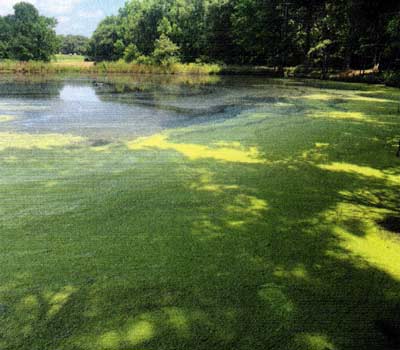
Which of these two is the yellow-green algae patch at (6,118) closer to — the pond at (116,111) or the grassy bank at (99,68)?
the pond at (116,111)

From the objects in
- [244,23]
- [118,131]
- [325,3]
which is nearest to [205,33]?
[244,23]

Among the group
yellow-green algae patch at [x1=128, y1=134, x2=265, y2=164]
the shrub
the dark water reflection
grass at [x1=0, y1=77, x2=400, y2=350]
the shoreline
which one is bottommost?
grass at [x1=0, y1=77, x2=400, y2=350]

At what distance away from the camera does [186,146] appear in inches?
236

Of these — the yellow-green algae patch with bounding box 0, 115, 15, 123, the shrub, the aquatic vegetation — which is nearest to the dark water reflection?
the yellow-green algae patch with bounding box 0, 115, 15, 123

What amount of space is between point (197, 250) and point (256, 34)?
31.6 m

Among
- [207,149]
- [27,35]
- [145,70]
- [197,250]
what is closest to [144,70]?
[145,70]

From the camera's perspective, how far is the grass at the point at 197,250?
75.5 inches

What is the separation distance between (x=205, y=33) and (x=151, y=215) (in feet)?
120

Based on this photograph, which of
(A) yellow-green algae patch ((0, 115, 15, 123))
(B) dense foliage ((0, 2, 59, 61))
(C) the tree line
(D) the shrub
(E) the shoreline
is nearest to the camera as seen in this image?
(A) yellow-green algae patch ((0, 115, 15, 123))

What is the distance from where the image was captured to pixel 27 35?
4194 centimetres

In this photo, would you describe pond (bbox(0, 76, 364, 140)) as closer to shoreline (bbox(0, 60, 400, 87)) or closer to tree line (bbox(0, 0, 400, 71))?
tree line (bbox(0, 0, 400, 71))

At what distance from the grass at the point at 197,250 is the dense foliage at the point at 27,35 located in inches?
1623

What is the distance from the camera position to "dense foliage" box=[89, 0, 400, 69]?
79.4 ft

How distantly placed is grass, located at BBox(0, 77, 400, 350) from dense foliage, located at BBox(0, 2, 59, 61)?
41.2 metres
